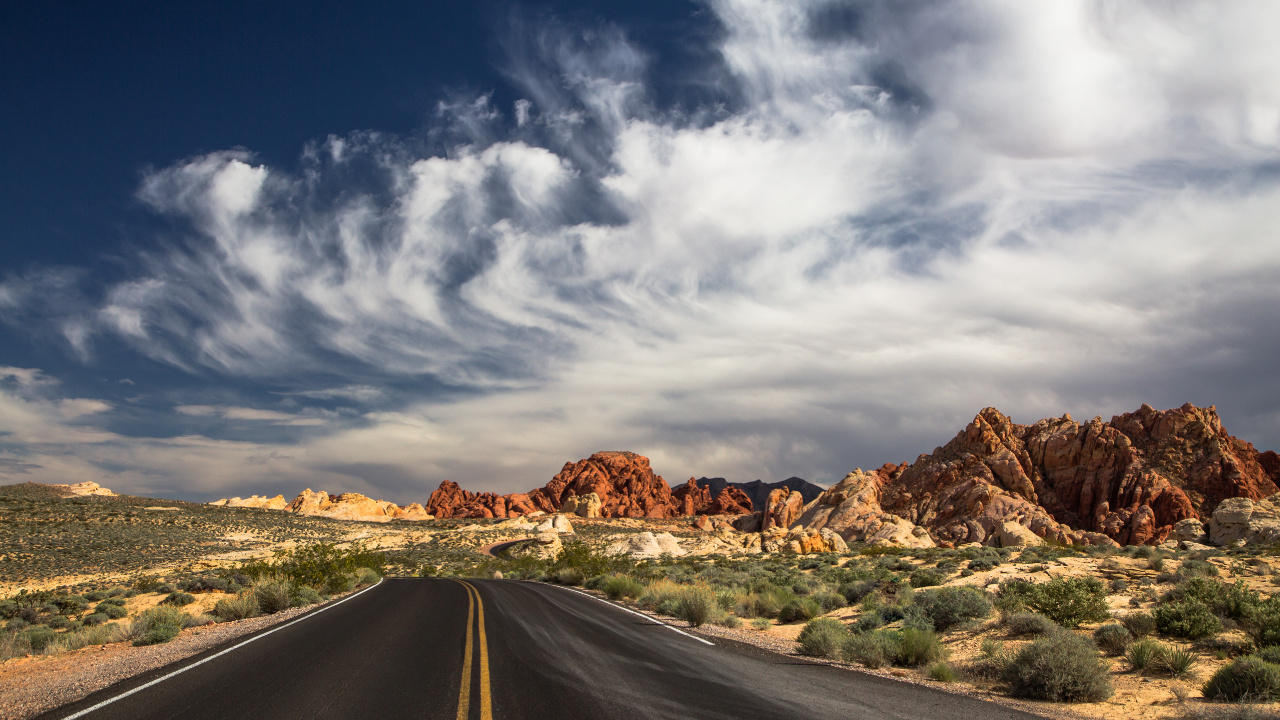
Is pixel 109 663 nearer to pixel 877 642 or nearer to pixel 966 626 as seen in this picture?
pixel 877 642

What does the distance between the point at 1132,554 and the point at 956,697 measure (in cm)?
2928

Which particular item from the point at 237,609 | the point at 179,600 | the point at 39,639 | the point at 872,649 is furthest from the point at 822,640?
the point at 179,600

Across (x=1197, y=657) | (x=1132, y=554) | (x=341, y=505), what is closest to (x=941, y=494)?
(x=1132, y=554)

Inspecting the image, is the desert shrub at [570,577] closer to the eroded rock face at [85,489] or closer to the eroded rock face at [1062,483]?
the eroded rock face at [1062,483]

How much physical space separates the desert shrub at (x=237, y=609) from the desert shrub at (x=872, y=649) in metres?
16.8

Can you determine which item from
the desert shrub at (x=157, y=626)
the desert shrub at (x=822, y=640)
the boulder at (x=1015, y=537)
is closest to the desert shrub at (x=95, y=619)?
the desert shrub at (x=157, y=626)

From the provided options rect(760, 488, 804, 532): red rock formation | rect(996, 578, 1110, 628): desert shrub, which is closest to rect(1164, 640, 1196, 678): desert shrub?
rect(996, 578, 1110, 628): desert shrub

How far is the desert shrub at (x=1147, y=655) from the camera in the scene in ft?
29.6

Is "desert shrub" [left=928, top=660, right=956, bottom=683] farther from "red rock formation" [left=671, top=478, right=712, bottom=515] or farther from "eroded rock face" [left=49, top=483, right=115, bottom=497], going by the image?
"red rock formation" [left=671, top=478, right=712, bottom=515]

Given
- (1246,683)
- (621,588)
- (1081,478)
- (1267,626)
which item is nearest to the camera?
(1246,683)

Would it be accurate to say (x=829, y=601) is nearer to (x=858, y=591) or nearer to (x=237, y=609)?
(x=858, y=591)

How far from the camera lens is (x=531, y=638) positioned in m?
11.9

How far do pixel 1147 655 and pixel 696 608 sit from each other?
31.0ft

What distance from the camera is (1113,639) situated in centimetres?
1023
